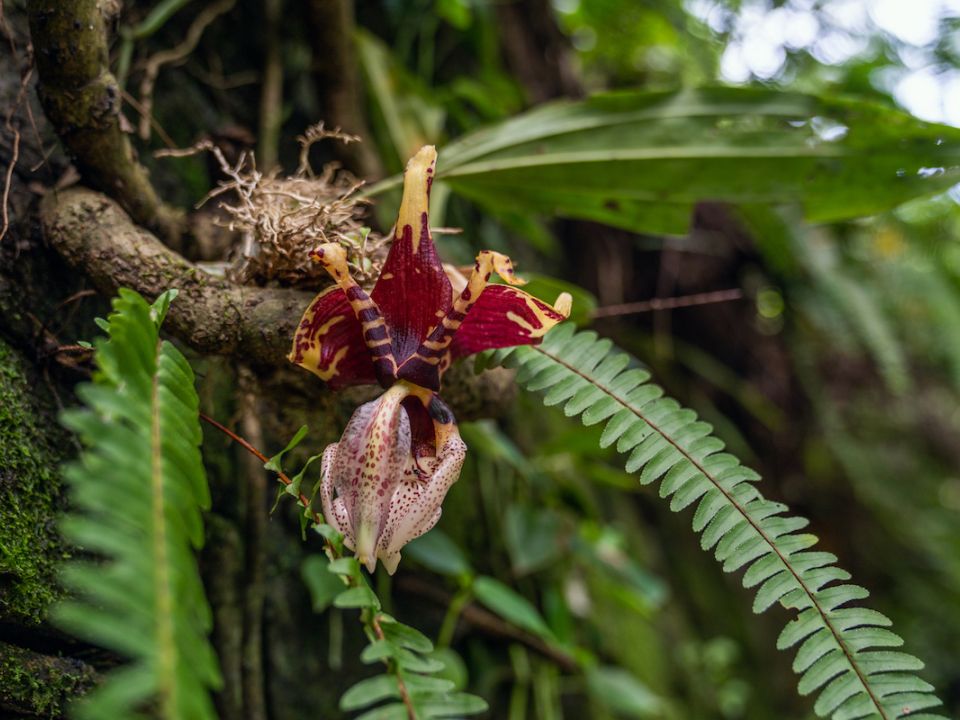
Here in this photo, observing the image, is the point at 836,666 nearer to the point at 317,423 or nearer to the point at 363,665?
the point at 317,423

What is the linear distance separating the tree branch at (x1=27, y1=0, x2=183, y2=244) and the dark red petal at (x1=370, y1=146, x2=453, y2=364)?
0.35m

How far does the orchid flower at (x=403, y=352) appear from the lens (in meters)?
0.70

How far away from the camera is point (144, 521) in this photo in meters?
0.46

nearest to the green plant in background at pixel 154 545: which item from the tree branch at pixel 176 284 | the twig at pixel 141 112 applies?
the tree branch at pixel 176 284

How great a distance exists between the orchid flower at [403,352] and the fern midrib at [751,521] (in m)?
0.08

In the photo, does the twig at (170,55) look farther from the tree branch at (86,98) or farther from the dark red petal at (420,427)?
the dark red petal at (420,427)

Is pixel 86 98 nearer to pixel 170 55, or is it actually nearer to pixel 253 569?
pixel 170 55

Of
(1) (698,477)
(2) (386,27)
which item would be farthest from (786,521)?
(2) (386,27)

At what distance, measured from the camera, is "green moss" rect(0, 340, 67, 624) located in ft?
2.39

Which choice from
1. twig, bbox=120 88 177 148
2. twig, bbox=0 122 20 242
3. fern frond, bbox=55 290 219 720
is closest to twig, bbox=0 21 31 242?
twig, bbox=0 122 20 242

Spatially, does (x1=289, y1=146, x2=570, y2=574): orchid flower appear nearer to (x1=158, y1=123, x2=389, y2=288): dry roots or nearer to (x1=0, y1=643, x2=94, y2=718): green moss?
(x1=158, y1=123, x2=389, y2=288): dry roots

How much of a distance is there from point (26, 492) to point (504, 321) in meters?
0.53

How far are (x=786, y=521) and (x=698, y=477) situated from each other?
92 mm

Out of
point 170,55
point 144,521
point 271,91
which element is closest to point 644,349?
point 271,91
